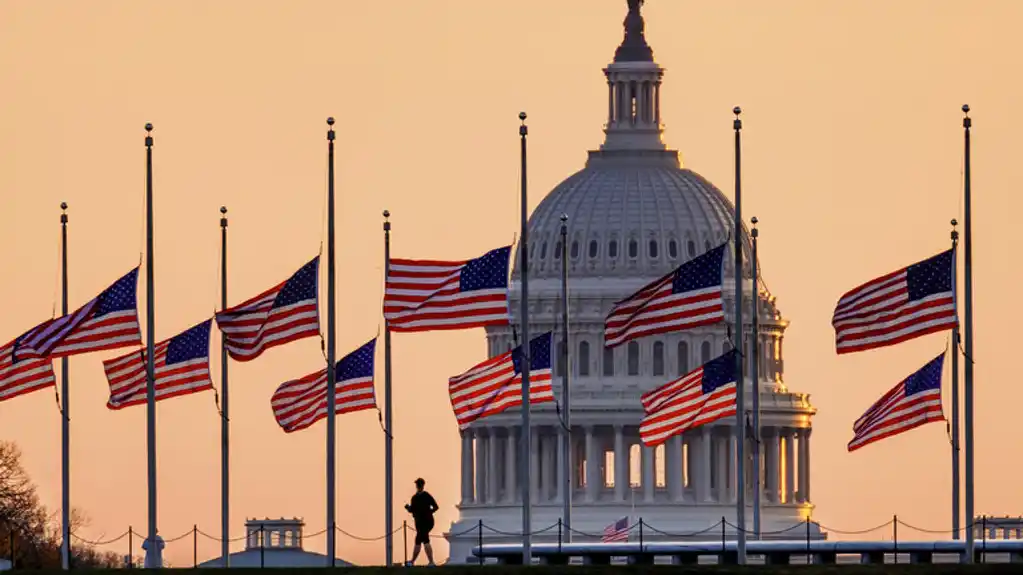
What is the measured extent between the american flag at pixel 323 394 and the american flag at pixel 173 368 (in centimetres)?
323

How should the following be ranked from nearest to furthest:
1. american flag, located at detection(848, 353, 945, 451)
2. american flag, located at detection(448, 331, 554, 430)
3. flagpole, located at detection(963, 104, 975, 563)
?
flagpole, located at detection(963, 104, 975, 563) < american flag, located at detection(848, 353, 945, 451) < american flag, located at detection(448, 331, 554, 430)

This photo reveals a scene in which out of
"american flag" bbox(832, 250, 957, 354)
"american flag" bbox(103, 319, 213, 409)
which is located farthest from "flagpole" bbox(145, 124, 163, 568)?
"american flag" bbox(832, 250, 957, 354)

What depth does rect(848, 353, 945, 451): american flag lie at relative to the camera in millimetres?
184625

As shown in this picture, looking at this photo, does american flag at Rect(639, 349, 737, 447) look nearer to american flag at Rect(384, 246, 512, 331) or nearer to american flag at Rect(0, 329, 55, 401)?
american flag at Rect(384, 246, 512, 331)

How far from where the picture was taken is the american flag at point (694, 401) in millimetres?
186375

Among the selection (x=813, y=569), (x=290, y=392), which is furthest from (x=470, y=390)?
(x=813, y=569)

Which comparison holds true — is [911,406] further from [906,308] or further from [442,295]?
[442,295]

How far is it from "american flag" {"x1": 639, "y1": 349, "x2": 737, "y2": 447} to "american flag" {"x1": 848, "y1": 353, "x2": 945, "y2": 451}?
4.49 meters

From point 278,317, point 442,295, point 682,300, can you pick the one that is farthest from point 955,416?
point 278,317

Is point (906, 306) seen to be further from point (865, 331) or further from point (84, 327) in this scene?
point (84, 327)

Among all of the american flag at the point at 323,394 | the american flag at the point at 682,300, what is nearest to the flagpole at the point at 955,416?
the american flag at the point at 682,300

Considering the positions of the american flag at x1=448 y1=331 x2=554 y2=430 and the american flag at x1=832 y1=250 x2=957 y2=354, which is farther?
the american flag at x1=448 y1=331 x2=554 y2=430

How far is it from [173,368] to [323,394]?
4.63 meters

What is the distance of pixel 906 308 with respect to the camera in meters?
179
